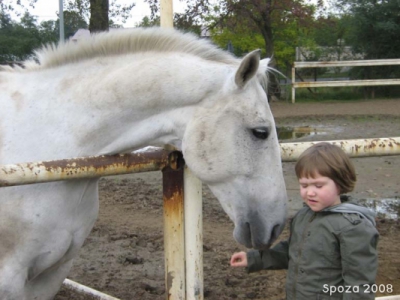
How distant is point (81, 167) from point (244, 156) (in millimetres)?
753

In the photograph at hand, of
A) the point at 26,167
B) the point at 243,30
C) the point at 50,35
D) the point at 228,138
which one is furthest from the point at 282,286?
the point at 50,35

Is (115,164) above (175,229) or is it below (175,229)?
above

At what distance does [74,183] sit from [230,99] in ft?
2.90

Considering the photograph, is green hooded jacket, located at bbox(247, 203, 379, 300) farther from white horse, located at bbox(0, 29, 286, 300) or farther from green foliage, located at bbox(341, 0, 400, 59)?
green foliage, located at bbox(341, 0, 400, 59)

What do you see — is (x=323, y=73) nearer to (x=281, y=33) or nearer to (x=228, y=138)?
(x=281, y=33)

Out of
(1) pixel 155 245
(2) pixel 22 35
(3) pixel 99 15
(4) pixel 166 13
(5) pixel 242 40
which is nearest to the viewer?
(4) pixel 166 13

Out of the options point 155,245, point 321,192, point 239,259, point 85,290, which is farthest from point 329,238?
point 155,245

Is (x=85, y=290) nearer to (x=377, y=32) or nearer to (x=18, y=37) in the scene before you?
(x=377, y=32)

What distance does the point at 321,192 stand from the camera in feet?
6.88

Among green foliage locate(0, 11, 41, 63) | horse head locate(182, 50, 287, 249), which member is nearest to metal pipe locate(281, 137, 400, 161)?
horse head locate(182, 50, 287, 249)

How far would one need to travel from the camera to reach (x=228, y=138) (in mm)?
2451

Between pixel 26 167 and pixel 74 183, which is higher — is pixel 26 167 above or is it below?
above

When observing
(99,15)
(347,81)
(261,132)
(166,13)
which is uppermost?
(99,15)

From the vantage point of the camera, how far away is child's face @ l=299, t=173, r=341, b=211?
210 centimetres
